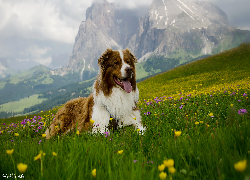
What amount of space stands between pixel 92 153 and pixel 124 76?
8.29 ft

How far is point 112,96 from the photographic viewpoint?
4512 mm

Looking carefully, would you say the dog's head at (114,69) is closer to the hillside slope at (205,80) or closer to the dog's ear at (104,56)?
the dog's ear at (104,56)

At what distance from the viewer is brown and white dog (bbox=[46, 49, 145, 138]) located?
4.31 m

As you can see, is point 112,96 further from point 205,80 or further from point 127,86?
point 205,80

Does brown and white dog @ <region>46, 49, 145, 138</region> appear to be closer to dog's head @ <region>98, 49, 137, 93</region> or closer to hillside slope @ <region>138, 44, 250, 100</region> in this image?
dog's head @ <region>98, 49, 137, 93</region>

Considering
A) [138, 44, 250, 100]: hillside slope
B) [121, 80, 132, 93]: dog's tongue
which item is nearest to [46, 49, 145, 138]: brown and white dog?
[121, 80, 132, 93]: dog's tongue

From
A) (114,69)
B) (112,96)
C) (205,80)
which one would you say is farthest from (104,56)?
(205,80)

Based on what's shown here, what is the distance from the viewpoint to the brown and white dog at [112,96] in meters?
4.31

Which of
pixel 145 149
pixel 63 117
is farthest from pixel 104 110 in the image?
pixel 145 149

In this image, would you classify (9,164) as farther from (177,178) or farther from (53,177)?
(177,178)

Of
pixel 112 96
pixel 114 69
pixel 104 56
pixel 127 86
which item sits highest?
pixel 104 56

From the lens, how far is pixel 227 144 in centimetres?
178

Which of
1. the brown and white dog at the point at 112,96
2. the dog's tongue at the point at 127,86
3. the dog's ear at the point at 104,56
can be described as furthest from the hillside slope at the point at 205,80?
the dog's ear at the point at 104,56

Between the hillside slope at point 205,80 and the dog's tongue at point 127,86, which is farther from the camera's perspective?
the hillside slope at point 205,80
